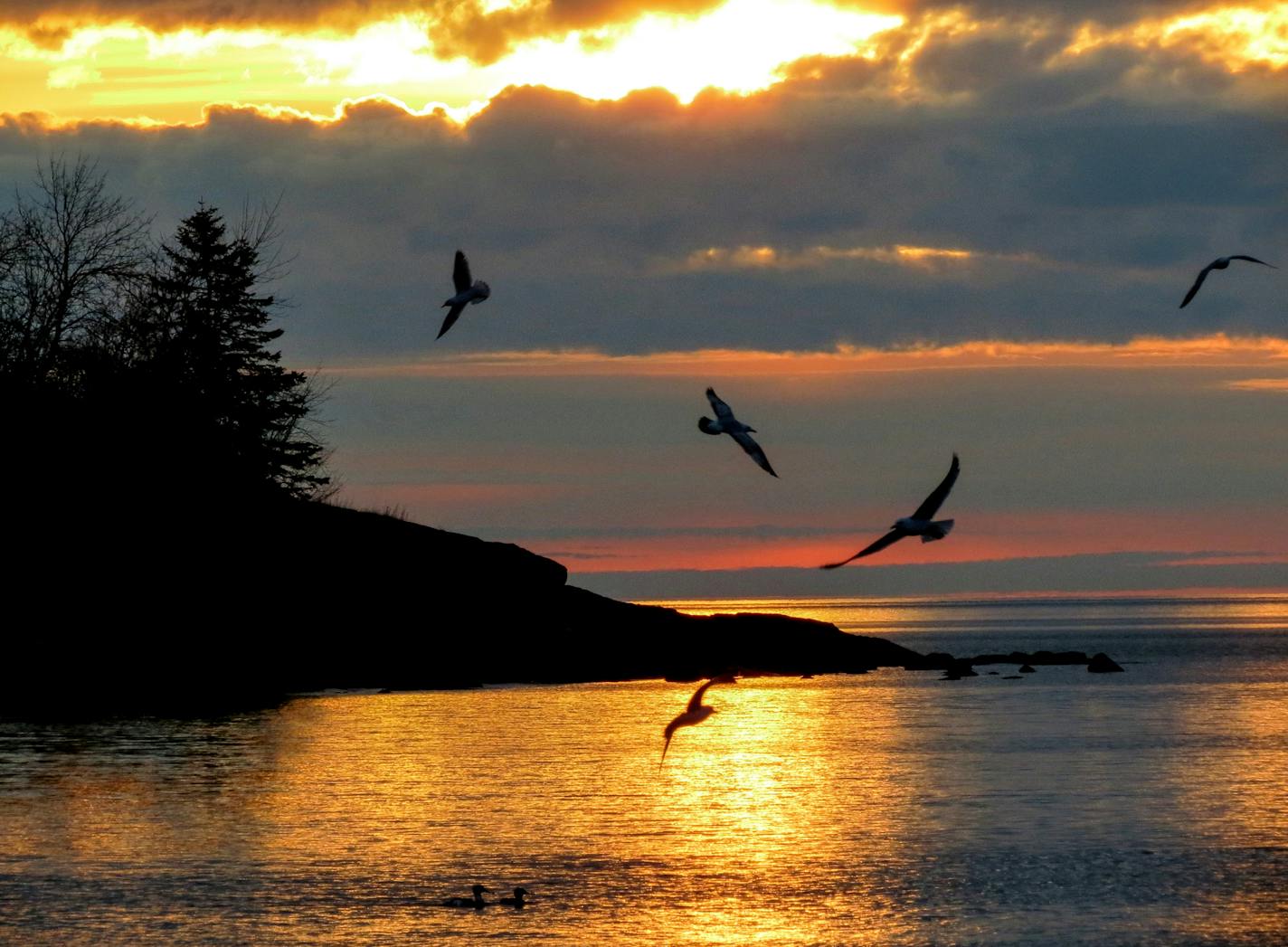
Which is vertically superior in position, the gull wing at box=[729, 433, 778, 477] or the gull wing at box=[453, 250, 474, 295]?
the gull wing at box=[453, 250, 474, 295]

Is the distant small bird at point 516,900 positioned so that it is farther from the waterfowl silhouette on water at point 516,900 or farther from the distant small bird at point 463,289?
the distant small bird at point 463,289

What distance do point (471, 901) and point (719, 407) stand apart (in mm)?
15364

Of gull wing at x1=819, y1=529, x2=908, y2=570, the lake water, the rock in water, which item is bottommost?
the rock in water

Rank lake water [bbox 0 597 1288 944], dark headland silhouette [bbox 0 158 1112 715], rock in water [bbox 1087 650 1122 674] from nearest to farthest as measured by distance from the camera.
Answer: lake water [bbox 0 597 1288 944] → dark headland silhouette [bbox 0 158 1112 715] → rock in water [bbox 1087 650 1122 674]

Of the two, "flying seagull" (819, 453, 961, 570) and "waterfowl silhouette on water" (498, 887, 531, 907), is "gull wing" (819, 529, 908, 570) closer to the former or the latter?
"flying seagull" (819, 453, 961, 570)

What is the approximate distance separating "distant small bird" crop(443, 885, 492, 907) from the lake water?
0.96ft

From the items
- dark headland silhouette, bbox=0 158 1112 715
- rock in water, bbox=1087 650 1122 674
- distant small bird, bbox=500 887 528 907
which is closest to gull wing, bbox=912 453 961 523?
distant small bird, bbox=500 887 528 907

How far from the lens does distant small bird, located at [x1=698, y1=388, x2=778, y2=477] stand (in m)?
20.0

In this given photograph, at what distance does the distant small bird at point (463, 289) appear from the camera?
76.0 ft

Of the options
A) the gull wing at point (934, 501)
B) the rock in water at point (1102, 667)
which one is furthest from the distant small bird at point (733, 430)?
the rock in water at point (1102, 667)

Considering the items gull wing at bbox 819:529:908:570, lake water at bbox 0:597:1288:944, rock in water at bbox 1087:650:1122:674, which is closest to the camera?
gull wing at bbox 819:529:908:570

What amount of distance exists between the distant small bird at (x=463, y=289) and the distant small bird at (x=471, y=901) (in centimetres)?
1371

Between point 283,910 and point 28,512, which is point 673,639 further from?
point 283,910

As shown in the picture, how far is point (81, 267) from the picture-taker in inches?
2778
